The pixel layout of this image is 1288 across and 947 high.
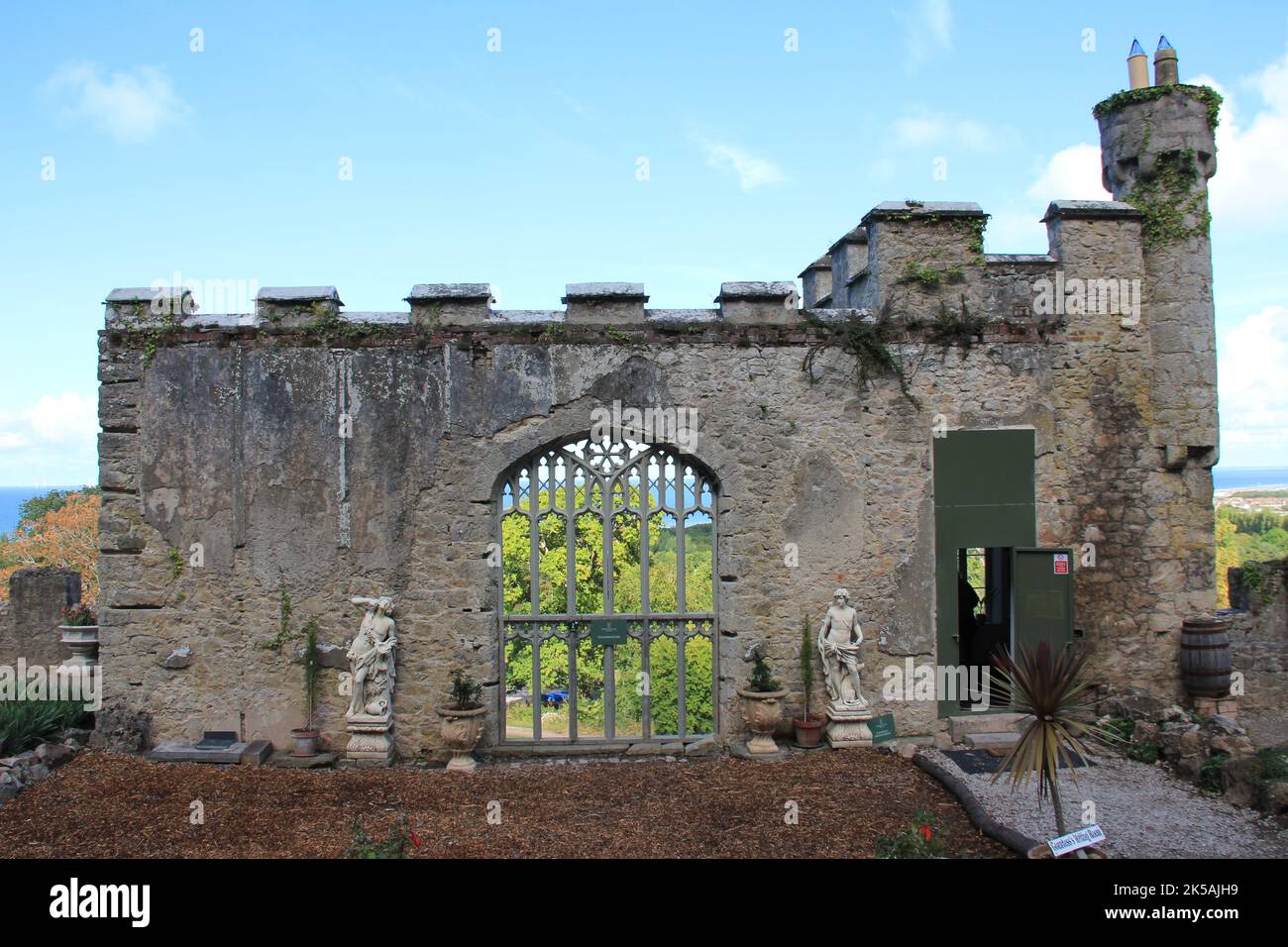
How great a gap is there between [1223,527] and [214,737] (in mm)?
42003

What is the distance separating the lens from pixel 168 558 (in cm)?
816

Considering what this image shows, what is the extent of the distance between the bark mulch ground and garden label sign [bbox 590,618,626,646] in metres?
1.12

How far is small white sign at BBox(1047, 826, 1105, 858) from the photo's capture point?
505 centimetres

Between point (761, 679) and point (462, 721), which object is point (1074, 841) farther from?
point (462, 721)

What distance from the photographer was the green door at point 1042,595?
26.9 ft

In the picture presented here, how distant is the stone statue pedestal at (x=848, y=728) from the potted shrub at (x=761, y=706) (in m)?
0.51

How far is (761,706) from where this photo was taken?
8.02 metres

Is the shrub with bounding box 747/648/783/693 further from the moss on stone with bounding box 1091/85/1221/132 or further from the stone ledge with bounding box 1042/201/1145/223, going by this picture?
the moss on stone with bounding box 1091/85/1221/132

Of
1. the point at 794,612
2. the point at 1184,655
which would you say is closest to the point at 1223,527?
the point at 1184,655

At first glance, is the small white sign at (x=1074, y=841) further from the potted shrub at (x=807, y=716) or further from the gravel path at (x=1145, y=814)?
the potted shrub at (x=807, y=716)

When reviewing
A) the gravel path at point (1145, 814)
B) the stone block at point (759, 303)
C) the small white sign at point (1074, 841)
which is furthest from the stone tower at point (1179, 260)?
the small white sign at point (1074, 841)

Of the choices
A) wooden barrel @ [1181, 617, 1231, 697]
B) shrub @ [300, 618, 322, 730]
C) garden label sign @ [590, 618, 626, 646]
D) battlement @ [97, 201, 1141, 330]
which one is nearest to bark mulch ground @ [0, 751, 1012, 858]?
shrub @ [300, 618, 322, 730]

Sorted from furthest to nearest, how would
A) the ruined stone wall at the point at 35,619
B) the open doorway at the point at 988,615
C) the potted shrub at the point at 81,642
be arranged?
the open doorway at the point at 988,615 < the ruined stone wall at the point at 35,619 < the potted shrub at the point at 81,642

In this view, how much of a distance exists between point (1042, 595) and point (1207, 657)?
5.88ft
